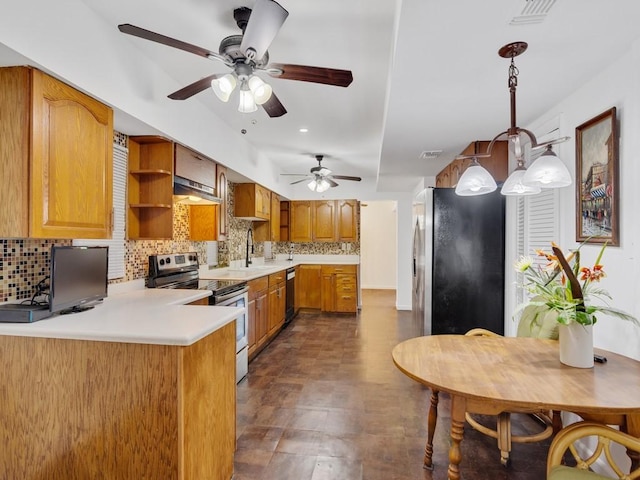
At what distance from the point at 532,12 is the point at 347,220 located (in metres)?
5.07

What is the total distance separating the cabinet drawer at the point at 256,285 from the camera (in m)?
3.70

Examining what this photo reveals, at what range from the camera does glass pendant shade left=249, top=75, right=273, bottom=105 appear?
1950 mm

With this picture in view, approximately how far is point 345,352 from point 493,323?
1.65 metres

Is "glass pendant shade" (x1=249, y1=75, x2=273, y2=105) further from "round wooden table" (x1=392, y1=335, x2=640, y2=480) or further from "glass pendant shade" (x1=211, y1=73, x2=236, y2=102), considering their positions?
"round wooden table" (x1=392, y1=335, x2=640, y2=480)

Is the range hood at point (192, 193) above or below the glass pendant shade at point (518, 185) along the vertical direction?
above

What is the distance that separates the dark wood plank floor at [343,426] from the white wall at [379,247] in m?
5.37

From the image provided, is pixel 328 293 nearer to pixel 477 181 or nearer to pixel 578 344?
pixel 477 181

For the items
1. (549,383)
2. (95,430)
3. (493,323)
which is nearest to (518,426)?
(493,323)

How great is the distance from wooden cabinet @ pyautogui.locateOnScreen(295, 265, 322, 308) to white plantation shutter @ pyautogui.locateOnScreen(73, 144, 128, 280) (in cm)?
366

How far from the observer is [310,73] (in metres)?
1.88

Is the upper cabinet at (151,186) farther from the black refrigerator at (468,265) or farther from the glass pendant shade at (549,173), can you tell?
the glass pendant shade at (549,173)

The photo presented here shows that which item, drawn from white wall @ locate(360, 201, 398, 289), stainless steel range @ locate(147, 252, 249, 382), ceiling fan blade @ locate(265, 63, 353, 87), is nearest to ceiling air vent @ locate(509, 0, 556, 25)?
ceiling fan blade @ locate(265, 63, 353, 87)

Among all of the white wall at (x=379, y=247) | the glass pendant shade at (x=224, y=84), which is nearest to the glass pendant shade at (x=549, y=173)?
the glass pendant shade at (x=224, y=84)

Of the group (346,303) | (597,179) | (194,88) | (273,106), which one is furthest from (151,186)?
(346,303)
